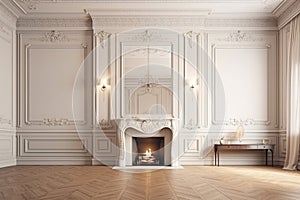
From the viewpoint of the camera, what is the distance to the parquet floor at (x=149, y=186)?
158 inches

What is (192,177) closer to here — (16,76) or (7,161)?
(7,161)

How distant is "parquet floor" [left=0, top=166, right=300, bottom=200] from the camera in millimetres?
4008

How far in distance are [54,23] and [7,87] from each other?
4.83 feet

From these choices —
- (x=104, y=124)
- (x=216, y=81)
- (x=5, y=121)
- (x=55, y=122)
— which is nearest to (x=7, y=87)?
(x=5, y=121)

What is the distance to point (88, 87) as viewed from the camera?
7906mm

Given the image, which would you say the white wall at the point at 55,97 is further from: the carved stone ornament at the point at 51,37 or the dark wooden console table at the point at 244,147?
the dark wooden console table at the point at 244,147

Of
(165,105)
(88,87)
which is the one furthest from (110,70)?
(165,105)

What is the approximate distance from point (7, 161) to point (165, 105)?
2939 millimetres

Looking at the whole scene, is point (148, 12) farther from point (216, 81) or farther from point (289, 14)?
point (289, 14)

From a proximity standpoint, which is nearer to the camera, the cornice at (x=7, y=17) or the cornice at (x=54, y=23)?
the cornice at (x=7, y=17)

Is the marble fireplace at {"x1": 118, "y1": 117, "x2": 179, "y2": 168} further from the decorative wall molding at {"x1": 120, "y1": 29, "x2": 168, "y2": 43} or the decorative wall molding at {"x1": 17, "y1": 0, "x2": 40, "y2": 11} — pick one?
the decorative wall molding at {"x1": 17, "y1": 0, "x2": 40, "y2": 11}

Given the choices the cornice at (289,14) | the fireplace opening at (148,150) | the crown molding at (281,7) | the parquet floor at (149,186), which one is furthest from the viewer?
the fireplace opening at (148,150)

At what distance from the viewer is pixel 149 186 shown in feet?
15.5

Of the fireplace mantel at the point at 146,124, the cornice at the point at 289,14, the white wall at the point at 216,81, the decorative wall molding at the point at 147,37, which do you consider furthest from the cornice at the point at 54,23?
the cornice at the point at 289,14
